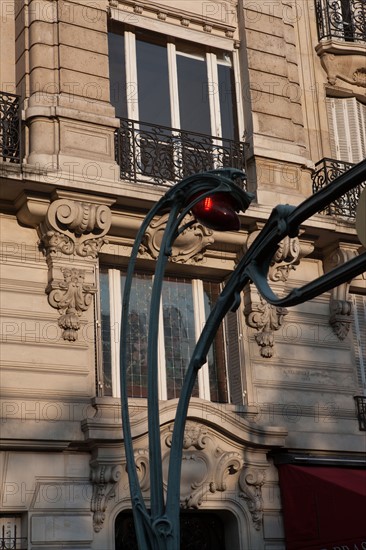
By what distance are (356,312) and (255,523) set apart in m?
3.74

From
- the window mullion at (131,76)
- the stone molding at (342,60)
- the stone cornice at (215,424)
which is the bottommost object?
the stone cornice at (215,424)

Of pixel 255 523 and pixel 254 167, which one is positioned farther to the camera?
pixel 254 167

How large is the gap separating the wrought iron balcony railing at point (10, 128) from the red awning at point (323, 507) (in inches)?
203

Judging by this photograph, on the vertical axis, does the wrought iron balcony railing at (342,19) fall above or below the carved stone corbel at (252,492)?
above

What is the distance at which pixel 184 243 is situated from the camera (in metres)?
12.8

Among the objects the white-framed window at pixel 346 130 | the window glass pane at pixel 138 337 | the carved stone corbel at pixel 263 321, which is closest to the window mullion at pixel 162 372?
the window glass pane at pixel 138 337

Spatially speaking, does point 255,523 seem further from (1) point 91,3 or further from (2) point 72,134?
(1) point 91,3

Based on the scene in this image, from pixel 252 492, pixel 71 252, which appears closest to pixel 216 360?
pixel 252 492

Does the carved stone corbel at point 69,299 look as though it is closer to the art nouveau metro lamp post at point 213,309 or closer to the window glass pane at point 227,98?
the window glass pane at point 227,98

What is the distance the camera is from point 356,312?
1440 cm

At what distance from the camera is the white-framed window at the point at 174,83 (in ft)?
44.2

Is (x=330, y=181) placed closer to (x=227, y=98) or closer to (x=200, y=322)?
(x=227, y=98)

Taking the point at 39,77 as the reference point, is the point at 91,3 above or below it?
above

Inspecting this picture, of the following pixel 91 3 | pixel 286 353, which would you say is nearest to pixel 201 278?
pixel 286 353
